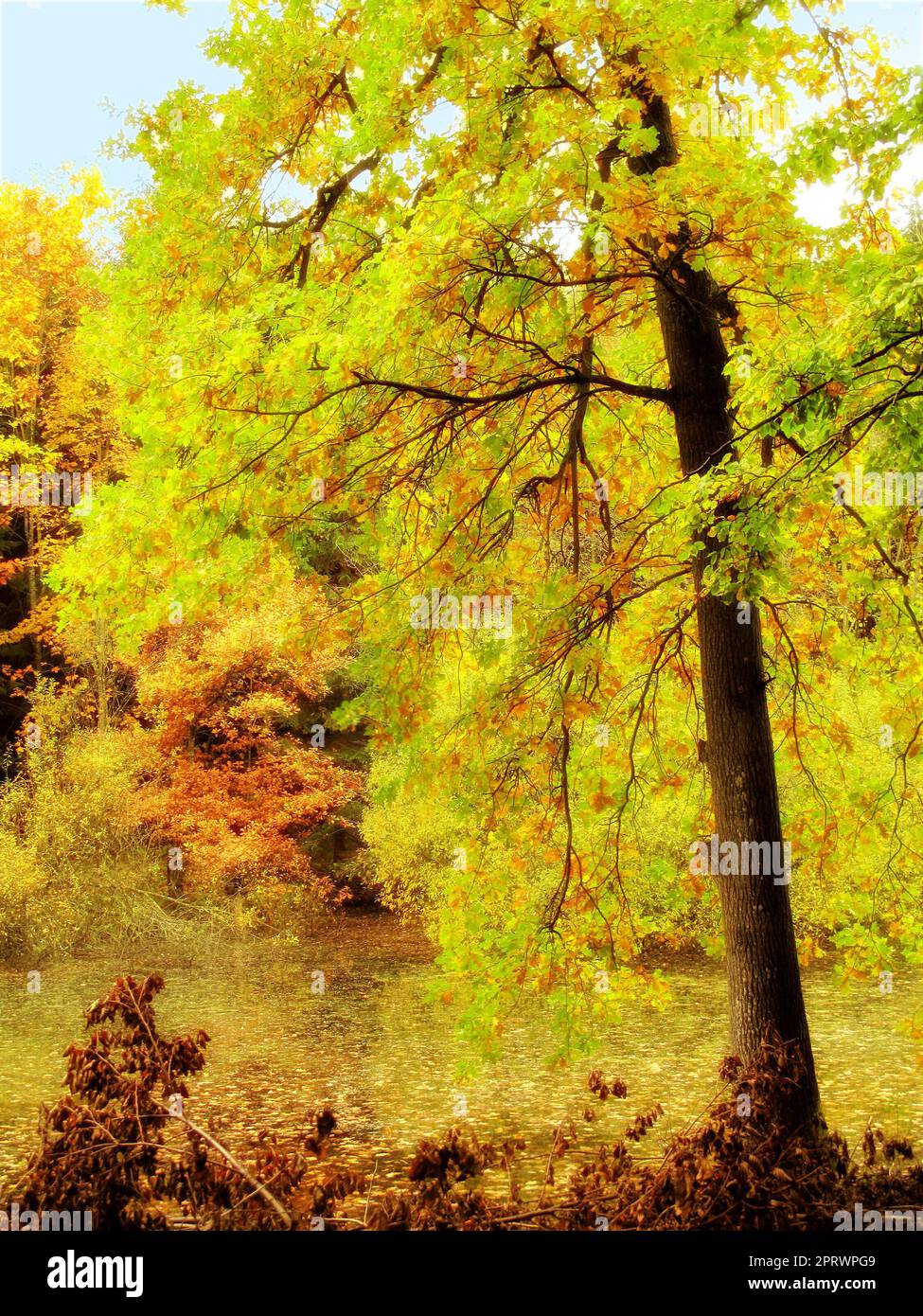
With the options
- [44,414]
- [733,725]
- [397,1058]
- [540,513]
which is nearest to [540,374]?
[540,513]

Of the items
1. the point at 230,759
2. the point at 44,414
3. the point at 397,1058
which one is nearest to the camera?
the point at 397,1058

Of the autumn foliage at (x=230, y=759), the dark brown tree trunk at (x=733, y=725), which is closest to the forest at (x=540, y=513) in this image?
the dark brown tree trunk at (x=733, y=725)

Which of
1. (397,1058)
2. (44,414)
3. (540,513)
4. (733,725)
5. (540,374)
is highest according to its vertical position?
(44,414)

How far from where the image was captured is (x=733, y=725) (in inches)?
248

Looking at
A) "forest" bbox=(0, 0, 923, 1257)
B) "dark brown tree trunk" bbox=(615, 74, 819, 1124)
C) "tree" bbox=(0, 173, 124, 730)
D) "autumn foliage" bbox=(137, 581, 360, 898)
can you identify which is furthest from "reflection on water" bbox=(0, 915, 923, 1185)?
"tree" bbox=(0, 173, 124, 730)

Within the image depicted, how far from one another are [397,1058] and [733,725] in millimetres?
6484

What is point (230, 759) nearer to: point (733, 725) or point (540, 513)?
point (540, 513)

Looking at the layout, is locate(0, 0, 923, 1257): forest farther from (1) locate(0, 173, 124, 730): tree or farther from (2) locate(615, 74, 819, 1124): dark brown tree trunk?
(1) locate(0, 173, 124, 730): tree

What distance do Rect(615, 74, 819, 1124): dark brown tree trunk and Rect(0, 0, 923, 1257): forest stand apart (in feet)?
0.07

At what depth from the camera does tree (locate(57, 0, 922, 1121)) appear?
513 centimetres

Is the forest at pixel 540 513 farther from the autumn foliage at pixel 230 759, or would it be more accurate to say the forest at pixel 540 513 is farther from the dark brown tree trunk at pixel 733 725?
the autumn foliage at pixel 230 759

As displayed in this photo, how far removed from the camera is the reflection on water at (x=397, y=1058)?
898 centimetres

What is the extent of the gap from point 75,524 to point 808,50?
15.7 m
